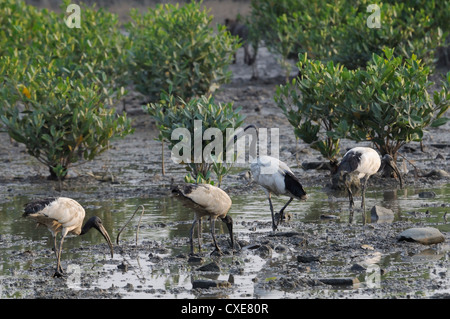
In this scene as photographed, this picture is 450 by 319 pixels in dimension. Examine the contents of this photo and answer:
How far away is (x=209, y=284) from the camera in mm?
7812

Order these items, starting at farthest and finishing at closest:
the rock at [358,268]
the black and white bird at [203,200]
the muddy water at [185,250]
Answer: the black and white bird at [203,200]
the rock at [358,268]
the muddy water at [185,250]

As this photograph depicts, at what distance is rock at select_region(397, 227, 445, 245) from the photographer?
30.4 feet

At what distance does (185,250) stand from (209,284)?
1.78 metres

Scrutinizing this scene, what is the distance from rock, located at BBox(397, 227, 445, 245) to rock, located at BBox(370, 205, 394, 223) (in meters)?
1.33

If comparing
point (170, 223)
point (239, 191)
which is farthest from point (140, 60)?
point (170, 223)

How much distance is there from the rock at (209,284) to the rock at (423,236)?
2.59 metres

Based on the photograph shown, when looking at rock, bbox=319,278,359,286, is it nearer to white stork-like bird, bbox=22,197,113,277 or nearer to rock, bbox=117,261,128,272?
rock, bbox=117,261,128,272

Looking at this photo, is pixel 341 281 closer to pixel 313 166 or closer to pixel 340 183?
pixel 340 183

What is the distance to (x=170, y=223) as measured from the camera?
11148 mm

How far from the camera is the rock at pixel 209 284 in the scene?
780 cm

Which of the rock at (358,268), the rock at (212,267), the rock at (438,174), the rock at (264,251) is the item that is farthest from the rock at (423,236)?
the rock at (438,174)

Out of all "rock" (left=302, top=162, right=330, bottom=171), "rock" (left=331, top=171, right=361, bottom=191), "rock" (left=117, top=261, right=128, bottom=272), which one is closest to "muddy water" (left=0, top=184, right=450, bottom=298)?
"rock" (left=117, top=261, right=128, bottom=272)

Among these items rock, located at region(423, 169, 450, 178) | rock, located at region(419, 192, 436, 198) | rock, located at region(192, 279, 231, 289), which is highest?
rock, located at region(423, 169, 450, 178)

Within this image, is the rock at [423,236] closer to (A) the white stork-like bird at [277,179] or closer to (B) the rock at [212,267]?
(A) the white stork-like bird at [277,179]
